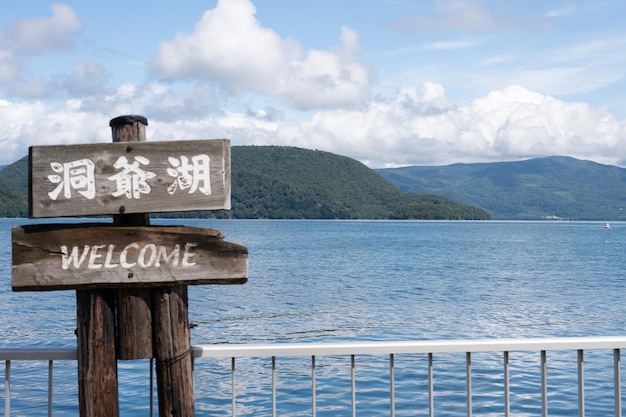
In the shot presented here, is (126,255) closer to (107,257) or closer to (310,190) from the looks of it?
(107,257)

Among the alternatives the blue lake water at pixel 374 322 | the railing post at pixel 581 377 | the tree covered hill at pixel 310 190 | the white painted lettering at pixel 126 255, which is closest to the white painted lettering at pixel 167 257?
the white painted lettering at pixel 126 255

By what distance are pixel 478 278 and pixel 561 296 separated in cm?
889

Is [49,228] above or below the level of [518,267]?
above

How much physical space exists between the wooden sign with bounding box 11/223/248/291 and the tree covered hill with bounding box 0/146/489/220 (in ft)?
450

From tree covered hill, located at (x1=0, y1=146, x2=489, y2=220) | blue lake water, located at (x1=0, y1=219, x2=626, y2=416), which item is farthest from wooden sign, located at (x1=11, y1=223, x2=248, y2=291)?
tree covered hill, located at (x1=0, y1=146, x2=489, y2=220)

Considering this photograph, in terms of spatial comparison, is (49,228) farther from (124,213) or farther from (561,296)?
(561,296)

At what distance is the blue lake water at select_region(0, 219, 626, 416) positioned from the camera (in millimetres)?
11773

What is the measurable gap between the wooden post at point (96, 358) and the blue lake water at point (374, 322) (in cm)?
800

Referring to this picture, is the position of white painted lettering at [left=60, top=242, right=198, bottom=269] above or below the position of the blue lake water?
above

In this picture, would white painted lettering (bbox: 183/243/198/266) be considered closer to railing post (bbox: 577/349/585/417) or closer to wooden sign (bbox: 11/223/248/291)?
wooden sign (bbox: 11/223/248/291)

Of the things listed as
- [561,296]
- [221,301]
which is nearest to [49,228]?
[221,301]

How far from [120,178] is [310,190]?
156033mm

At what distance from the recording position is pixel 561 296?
101 ft

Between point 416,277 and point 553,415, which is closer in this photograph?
point 553,415
